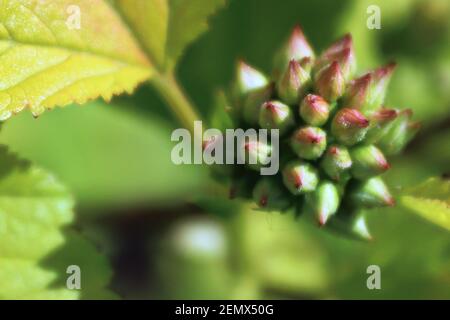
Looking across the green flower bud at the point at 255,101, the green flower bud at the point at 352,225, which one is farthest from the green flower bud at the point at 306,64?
the green flower bud at the point at 352,225

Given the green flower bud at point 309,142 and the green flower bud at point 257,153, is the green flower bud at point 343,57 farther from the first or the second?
the green flower bud at point 257,153

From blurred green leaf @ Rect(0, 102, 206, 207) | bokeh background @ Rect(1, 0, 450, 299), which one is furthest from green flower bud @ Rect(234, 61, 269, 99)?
blurred green leaf @ Rect(0, 102, 206, 207)

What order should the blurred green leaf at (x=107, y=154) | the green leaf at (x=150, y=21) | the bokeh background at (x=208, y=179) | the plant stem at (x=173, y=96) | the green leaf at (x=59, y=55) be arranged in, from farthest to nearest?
the blurred green leaf at (x=107, y=154)
the bokeh background at (x=208, y=179)
the plant stem at (x=173, y=96)
the green leaf at (x=150, y=21)
the green leaf at (x=59, y=55)

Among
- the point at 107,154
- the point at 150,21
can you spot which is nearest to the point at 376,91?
the point at 150,21

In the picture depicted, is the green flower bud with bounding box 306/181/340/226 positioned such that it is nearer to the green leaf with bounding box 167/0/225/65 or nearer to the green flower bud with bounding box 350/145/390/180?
the green flower bud with bounding box 350/145/390/180
